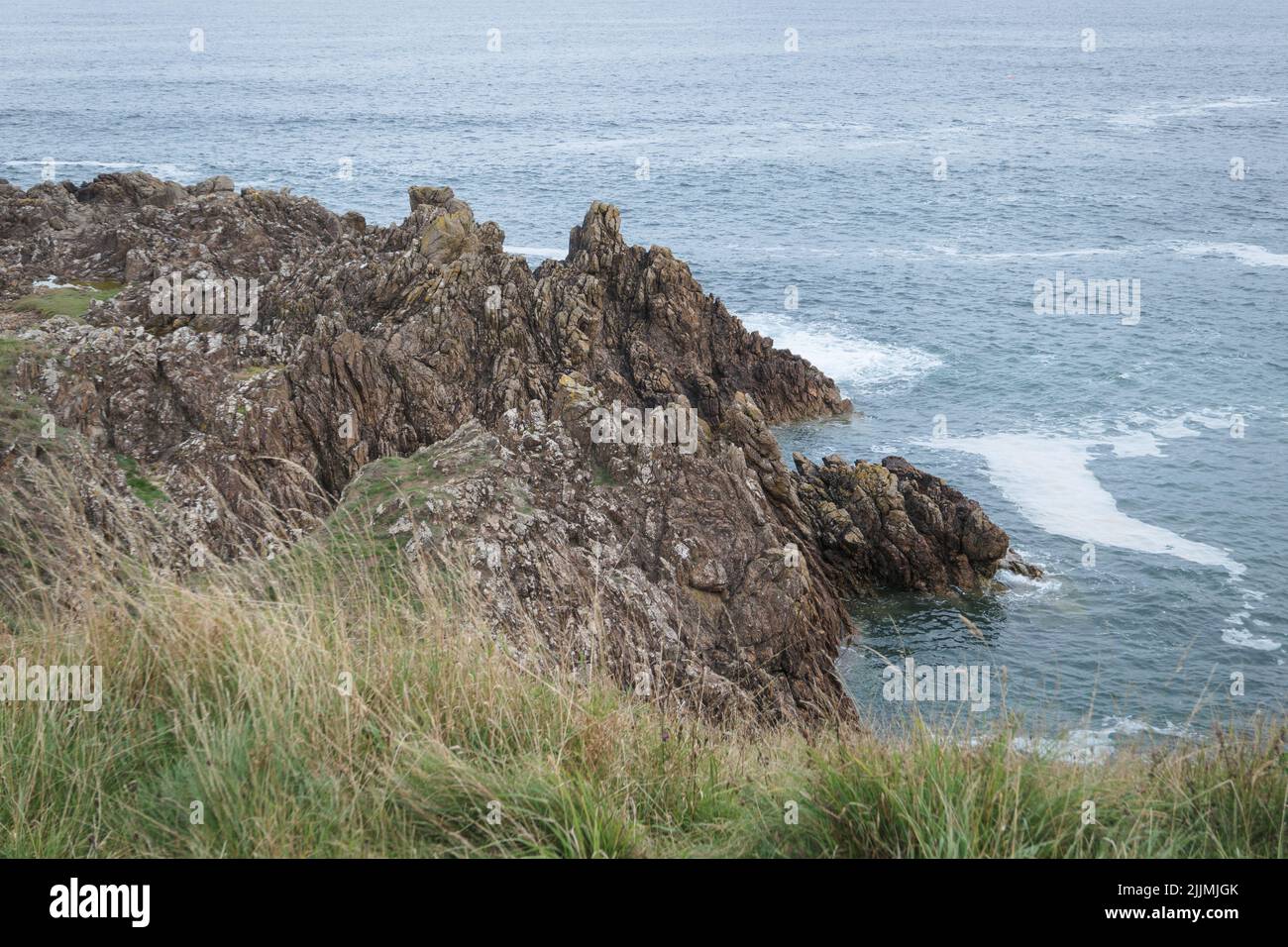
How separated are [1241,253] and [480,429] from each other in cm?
5304

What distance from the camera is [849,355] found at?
42.9 metres

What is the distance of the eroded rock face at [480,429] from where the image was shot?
1405 cm

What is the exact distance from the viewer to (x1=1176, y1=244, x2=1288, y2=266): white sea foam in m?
54.1

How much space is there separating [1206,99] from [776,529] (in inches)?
4434

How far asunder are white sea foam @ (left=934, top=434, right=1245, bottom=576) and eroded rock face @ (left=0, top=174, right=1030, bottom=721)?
4.09m

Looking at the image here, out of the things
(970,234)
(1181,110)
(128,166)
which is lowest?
(970,234)

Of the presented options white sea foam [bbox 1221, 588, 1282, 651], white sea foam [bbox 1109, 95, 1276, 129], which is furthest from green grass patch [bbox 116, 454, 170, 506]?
white sea foam [bbox 1109, 95, 1276, 129]

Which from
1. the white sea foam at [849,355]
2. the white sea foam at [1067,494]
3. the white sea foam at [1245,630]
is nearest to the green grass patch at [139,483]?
the white sea foam at [1245,630]

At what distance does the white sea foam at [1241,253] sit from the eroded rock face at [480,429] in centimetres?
3493

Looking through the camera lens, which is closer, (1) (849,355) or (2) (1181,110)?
(1) (849,355)

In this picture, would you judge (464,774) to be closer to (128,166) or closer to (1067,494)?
(1067,494)

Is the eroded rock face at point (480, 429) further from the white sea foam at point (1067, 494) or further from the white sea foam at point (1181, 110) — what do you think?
the white sea foam at point (1181, 110)

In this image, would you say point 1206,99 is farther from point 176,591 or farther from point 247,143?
point 176,591

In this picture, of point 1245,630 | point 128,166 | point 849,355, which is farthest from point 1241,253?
point 128,166
